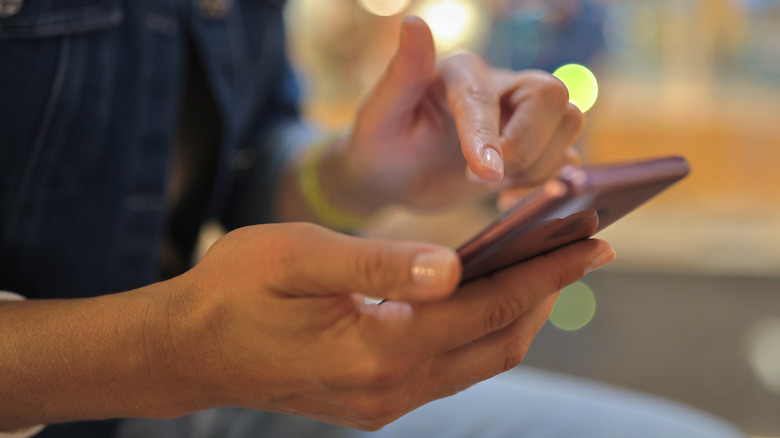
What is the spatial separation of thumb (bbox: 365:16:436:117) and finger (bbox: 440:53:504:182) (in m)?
0.02

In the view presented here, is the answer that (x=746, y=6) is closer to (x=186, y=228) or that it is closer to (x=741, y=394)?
(x=741, y=394)

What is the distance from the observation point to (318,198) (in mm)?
Result: 786

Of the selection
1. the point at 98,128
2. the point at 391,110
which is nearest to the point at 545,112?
the point at 391,110

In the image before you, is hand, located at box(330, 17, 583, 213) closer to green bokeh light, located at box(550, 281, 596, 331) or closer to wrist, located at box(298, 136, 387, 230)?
wrist, located at box(298, 136, 387, 230)

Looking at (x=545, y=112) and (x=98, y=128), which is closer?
(x=545, y=112)

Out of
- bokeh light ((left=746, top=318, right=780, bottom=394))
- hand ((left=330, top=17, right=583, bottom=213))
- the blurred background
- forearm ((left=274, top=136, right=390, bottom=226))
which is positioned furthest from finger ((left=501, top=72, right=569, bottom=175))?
bokeh light ((left=746, top=318, right=780, bottom=394))

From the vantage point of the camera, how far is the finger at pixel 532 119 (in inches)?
19.1

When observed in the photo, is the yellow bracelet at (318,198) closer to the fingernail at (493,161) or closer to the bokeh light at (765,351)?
the fingernail at (493,161)

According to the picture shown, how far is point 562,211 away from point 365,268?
0.31 feet

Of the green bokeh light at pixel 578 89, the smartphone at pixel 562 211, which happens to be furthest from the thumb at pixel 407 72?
the smartphone at pixel 562 211

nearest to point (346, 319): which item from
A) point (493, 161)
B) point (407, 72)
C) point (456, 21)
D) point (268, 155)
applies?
point (493, 161)

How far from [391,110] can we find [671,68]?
3219mm

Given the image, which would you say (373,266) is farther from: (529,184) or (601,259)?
(529,184)

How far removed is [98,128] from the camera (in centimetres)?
62
